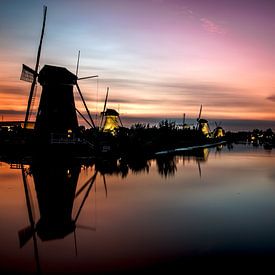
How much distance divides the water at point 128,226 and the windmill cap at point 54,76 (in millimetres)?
11865

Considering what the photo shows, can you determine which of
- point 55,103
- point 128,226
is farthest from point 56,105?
point 128,226

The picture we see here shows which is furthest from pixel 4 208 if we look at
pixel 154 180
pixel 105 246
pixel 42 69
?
pixel 42 69

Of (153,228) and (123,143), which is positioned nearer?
(153,228)

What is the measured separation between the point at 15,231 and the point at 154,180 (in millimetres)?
10440

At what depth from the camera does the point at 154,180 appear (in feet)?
58.9

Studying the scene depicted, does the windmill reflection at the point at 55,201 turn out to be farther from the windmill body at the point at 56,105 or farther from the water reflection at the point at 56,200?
the windmill body at the point at 56,105

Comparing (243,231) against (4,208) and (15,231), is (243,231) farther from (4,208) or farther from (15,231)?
(4,208)

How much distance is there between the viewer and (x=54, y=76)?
26391 millimetres

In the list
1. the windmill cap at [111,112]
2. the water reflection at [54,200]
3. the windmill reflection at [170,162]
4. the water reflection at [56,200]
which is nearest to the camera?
the water reflection at [56,200]

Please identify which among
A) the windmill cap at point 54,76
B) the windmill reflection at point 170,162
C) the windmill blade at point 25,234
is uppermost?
the windmill cap at point 54,76

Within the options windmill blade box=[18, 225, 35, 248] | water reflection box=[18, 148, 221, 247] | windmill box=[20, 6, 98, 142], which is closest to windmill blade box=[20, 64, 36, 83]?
windmill box=[20, 6, 98, 142]

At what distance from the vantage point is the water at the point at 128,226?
254 inches

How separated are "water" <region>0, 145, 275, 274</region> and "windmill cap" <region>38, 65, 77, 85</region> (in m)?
11.9

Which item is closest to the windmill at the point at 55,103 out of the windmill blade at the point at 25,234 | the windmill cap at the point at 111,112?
the windmill blade at the point at 25,234
